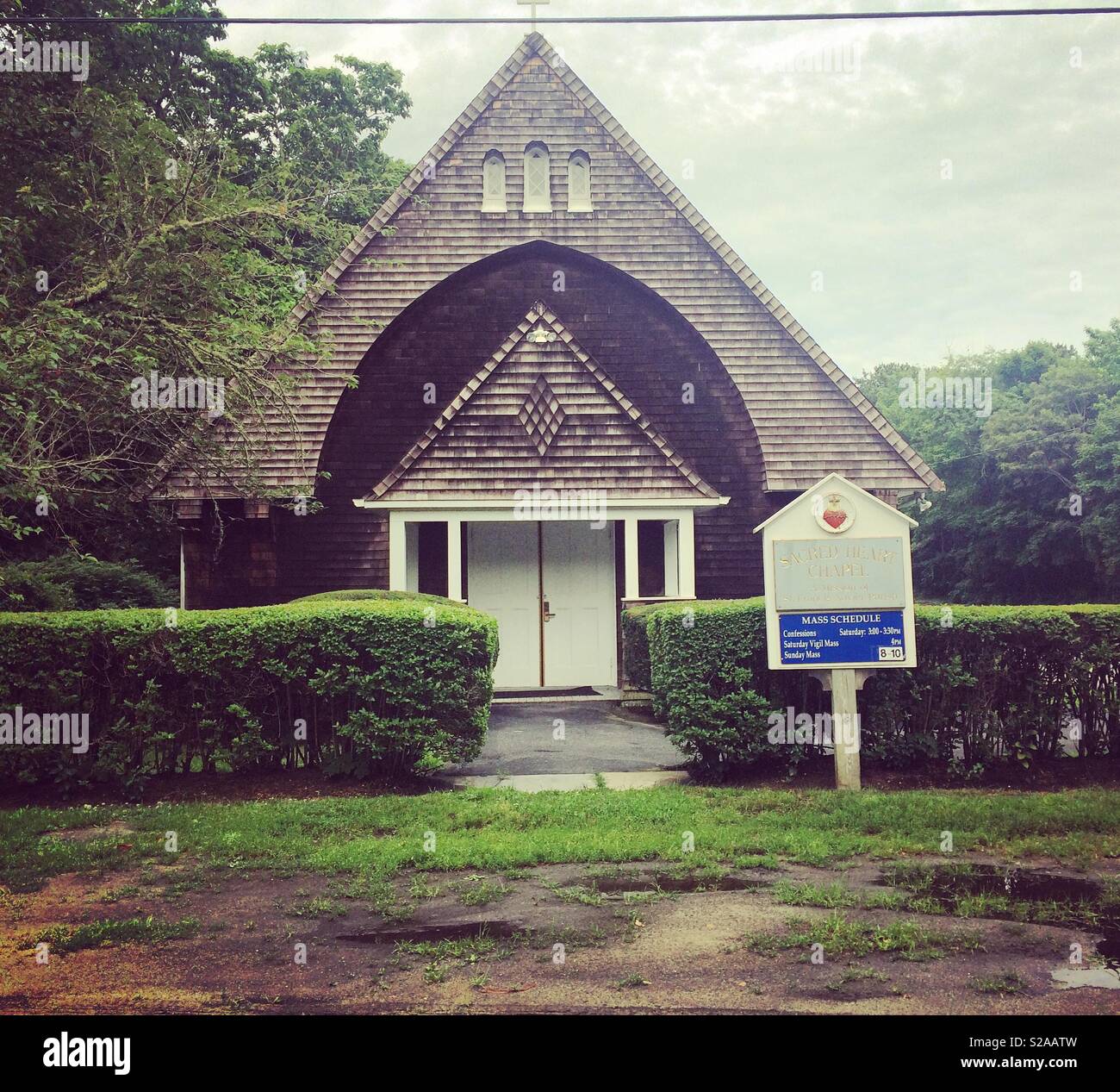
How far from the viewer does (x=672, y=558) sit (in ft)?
56.1

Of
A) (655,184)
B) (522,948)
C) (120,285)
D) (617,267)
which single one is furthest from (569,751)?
(655,184)

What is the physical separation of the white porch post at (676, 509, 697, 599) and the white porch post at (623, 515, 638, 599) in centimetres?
71

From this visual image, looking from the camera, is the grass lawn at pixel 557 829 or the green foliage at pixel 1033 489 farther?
the green foliage at pixel 1033 489

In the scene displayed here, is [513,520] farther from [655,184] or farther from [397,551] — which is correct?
[655,184]

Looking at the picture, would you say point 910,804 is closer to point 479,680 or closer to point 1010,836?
point 1010,836

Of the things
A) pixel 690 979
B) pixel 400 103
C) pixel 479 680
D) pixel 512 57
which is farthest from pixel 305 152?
pixel 690 979

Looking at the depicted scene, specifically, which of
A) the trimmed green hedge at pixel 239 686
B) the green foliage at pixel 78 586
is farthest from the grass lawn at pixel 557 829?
the green foliage at pixel 78 586

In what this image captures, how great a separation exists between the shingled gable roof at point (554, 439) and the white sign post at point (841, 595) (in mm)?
5942

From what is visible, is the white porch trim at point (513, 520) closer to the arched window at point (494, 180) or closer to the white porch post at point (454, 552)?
the white porch post at point (454, 552)

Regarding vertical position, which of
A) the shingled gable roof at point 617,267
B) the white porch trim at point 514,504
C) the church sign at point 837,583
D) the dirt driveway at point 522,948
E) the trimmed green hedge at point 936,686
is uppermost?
the shingled gable roof at point 617,267

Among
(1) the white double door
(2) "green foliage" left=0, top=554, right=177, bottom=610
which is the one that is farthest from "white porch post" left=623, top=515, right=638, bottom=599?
(2) "green foliage" left=0, top=554, right=177, bottom=610

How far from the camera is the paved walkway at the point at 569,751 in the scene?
34.2 ft

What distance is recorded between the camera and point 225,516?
1677 cm

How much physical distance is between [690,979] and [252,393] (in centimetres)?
825
